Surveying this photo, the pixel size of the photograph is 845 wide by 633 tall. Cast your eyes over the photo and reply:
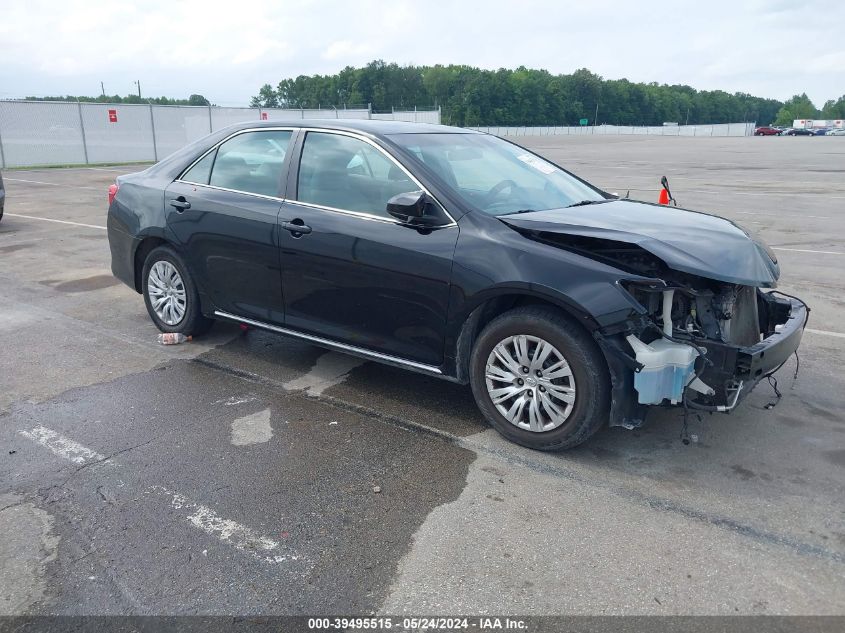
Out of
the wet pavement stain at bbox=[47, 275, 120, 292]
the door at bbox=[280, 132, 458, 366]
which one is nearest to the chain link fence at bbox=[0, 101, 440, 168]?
the wet pavement stain at bbox=[47, 275, 120, 292]

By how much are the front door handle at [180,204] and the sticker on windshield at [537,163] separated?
2480 mm

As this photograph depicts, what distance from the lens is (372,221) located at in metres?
4.39

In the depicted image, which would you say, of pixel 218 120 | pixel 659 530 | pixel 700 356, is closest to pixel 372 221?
pixel 700 356

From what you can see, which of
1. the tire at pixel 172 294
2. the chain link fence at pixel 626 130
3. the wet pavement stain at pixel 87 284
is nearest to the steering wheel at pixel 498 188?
the tire at pixel 172 294

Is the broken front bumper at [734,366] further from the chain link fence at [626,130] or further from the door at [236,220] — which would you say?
the chain link fence at [626,130]

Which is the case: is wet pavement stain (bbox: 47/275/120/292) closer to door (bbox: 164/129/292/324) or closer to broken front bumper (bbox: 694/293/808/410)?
door (bbox: 164/129/292/324)

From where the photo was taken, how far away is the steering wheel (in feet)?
14.3

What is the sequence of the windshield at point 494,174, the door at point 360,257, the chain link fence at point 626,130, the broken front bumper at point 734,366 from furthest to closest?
the chain link fence at point 626,130 < the windshield at point 494,174 < the door at point 360,257 < the broken front bumper at point 734,366

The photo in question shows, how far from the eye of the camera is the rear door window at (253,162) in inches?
196

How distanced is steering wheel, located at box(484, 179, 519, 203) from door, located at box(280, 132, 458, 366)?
0.39 meters

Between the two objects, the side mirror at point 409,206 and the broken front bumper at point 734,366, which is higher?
the side mirror at point 409,206

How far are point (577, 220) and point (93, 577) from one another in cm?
298

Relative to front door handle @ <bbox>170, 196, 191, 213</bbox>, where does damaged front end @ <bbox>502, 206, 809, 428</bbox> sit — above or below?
below

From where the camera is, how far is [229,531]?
10.5 ft
